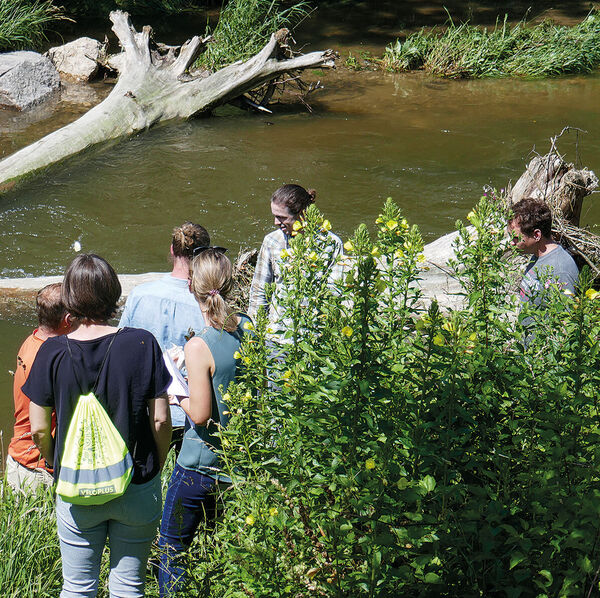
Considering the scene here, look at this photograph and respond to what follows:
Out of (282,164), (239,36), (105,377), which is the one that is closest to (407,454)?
(105,377)

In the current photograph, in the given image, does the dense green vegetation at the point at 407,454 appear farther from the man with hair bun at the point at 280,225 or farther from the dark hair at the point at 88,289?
the man with hair bun at the point at 280,225

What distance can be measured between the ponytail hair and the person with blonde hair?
38 centimetres

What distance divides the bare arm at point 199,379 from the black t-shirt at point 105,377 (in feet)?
0.98

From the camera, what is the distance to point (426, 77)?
541 inches

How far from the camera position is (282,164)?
974cm

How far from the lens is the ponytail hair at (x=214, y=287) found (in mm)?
3039

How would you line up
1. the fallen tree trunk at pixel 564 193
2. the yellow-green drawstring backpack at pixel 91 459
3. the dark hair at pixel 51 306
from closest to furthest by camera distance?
the yellow-green drawstring backpack at pixel 91 459 < the dark hair at pixel 51 306 < the fallen tree trunk at pixel 564 193

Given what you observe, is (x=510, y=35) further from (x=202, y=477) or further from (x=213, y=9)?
(x=202, y=477)

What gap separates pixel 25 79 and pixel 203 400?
34.1ft

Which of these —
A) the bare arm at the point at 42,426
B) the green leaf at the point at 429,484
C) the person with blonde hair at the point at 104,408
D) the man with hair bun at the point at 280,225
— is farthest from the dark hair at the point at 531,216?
the bare arm at the point at 42,426

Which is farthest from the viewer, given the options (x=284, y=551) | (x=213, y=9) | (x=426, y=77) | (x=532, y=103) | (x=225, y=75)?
(x=213, y=9)

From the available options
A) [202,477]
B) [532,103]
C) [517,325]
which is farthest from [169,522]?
[532,103]

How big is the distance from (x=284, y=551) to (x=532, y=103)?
11.6 metres

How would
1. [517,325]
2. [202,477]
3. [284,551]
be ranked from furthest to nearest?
[202,477], [517,325], [284,551]
